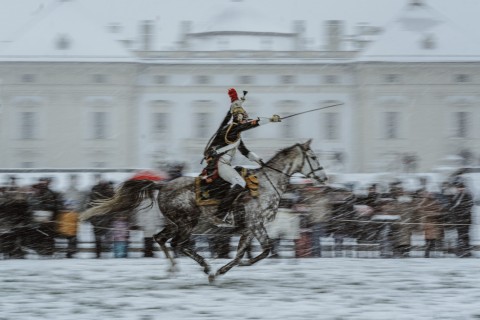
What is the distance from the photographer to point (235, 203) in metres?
13.4

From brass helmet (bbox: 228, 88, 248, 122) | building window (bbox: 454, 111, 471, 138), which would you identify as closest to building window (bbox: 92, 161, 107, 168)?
building window (bbox: 454, 111, 471, 138)

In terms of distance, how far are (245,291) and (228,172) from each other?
69.7 inches

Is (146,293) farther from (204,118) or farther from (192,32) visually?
(192,32)

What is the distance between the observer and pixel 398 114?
82.7 metres

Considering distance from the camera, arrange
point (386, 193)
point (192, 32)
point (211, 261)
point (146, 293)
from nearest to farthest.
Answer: point (146, 293) < point (211, 261) < point (386, 193) < point (192, 32)

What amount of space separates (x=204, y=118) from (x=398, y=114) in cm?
1666

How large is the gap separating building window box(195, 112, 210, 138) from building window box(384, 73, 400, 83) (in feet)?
51.4

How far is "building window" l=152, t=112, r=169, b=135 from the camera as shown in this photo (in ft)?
271

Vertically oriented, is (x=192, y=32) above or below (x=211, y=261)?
above

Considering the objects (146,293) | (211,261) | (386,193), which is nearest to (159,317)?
(146,293)

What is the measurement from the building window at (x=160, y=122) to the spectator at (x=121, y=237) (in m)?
65.1

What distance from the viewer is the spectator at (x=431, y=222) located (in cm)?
1792

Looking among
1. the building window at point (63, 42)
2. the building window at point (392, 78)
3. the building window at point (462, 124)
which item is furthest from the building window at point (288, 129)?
the building window at point (63, 42)

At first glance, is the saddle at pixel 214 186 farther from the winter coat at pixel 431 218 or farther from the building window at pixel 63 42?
the building window at pixel 63 42
